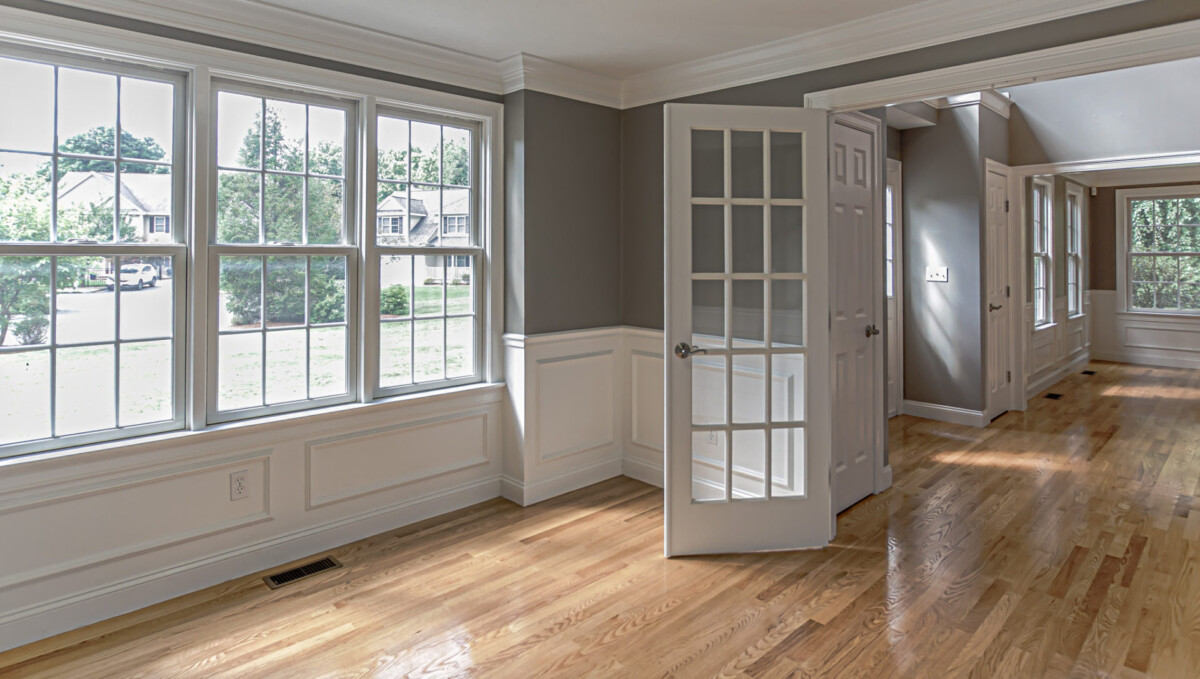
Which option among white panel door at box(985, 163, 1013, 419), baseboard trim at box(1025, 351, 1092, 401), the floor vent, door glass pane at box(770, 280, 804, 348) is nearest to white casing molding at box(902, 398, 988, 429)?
white panel door at box(985, 163, 1013, 419)

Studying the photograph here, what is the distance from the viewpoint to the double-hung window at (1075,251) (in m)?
8.23

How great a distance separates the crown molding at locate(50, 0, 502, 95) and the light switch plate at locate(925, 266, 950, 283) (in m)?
4.02

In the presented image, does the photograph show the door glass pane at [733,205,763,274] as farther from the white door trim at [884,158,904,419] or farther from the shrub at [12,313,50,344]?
the white door trim at [884,158,904,419]

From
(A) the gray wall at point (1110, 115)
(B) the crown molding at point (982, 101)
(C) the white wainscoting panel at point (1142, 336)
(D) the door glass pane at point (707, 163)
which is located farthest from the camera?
(C) the white wainscoting panel at point (1142, 336)

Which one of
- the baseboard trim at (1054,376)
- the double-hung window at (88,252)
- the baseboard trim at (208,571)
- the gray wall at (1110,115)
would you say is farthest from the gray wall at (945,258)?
the double-hung window at (88,252)

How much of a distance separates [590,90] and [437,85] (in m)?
0.95

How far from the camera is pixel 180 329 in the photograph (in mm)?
2848

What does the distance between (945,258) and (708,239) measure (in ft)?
11.5

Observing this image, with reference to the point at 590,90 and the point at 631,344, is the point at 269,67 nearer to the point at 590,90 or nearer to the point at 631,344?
the point at 590,90

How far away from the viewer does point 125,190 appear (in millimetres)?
2709

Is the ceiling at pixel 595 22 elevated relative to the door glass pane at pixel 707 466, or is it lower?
elevated

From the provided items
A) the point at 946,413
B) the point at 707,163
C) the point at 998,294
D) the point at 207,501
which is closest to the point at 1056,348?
the point at 998,294

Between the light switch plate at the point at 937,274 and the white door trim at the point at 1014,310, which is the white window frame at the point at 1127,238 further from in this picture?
the light switch plate at the point at 937,274

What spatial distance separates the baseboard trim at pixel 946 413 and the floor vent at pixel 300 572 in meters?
4.92
